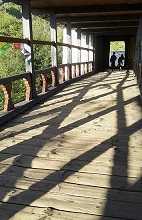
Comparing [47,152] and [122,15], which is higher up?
[122,15]

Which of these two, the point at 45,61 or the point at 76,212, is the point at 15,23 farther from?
the point at 76,212

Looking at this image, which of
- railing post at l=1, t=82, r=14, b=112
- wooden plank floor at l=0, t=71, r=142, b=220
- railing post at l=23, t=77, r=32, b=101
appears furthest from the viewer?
railing post at l=23, t=77, r=32, b=101

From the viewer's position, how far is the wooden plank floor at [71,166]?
2.01m

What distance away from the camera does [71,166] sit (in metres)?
2.72

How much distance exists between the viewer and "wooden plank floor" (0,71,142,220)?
79.0 inches

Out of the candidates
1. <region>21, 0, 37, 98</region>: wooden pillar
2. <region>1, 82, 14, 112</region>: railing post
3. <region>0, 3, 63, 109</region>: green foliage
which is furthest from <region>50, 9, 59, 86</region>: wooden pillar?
<region>0, 3, 63, 109</region>: green foliage

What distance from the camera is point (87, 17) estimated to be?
34.0ft

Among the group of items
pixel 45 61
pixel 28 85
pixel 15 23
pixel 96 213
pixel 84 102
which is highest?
pixel 15 23

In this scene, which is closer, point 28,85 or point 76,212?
point 76,212

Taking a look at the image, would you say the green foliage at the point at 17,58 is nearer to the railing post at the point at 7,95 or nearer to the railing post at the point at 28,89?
the railing post at the point at 28,89

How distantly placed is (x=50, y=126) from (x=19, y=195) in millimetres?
2034

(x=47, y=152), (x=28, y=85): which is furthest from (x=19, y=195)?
(x=28, y=85)

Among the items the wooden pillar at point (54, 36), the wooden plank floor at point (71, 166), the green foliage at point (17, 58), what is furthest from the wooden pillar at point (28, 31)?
the green foliage at point (17, 58)

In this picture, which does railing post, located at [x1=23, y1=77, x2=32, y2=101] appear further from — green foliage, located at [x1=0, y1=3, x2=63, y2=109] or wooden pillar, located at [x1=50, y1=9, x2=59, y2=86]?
green foliage, located at [x1=0, y1=3, x2=63, y2=109]
